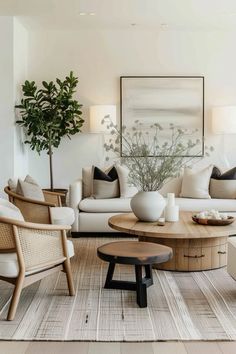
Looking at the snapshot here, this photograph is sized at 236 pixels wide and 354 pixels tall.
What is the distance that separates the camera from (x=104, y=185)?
6270 mm

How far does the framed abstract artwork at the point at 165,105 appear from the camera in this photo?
709 centimetres

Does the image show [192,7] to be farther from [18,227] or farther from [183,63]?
[18,227]

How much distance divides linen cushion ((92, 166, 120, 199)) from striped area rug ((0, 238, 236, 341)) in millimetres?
1911

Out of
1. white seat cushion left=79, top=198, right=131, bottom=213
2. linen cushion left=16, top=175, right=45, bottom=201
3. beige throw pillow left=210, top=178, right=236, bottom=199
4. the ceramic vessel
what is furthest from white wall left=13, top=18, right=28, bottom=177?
beige throw pillow left=210, top=178, right=236, bottom=199

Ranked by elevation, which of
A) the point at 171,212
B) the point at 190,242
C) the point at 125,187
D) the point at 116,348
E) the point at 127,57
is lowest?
the point at 116,348

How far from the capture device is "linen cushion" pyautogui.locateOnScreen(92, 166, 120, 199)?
6.25 m

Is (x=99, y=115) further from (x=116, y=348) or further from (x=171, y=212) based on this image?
(x=116, y=348)

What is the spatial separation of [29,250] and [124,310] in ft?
2.67

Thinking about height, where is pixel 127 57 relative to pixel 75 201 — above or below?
above

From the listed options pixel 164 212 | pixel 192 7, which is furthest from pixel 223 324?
pixel 192 7

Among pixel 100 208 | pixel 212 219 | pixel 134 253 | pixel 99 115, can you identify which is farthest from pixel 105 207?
pixel 134 253

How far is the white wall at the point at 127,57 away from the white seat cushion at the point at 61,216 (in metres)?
2.30

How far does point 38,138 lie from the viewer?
705 cm

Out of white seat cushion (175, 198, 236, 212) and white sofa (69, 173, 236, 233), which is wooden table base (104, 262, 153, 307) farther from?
white seat cushion (175, 198, 236, 212)
